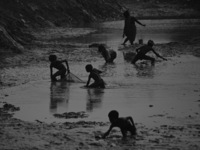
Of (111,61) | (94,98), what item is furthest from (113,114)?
(111,61)

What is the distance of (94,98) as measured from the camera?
47.6 feet

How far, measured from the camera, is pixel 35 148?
385 inches

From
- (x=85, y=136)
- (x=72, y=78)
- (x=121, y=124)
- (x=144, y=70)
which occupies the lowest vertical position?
(x=85, y=136)

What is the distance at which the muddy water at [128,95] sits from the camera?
1257 cm

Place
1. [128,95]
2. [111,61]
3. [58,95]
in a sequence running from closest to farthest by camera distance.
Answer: [128,95], [58,95], [111,61]

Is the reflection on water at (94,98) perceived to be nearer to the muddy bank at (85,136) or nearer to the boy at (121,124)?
the muddy bank at (85,136)

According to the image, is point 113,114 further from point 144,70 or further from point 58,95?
point 144,70

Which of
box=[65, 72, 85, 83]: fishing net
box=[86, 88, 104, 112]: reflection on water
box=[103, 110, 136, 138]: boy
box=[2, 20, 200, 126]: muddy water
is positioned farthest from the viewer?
box=[65, 72, 85, 83]: fishing net

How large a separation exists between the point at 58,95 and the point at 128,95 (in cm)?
164

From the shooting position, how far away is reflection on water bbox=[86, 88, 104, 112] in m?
13.5

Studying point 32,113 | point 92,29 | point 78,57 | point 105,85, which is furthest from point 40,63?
point 92,29

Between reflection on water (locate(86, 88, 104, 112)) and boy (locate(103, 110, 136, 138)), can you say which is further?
reflection on water (locate(86, 88, 104, 112))

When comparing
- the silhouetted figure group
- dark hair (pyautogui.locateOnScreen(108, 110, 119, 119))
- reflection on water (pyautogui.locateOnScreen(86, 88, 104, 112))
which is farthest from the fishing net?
dark hair (pyautogui.locateOnScreen(108, 110, 119, 119))

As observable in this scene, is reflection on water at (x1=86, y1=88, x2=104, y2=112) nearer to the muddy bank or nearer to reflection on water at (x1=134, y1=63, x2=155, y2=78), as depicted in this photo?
the muddy bank
